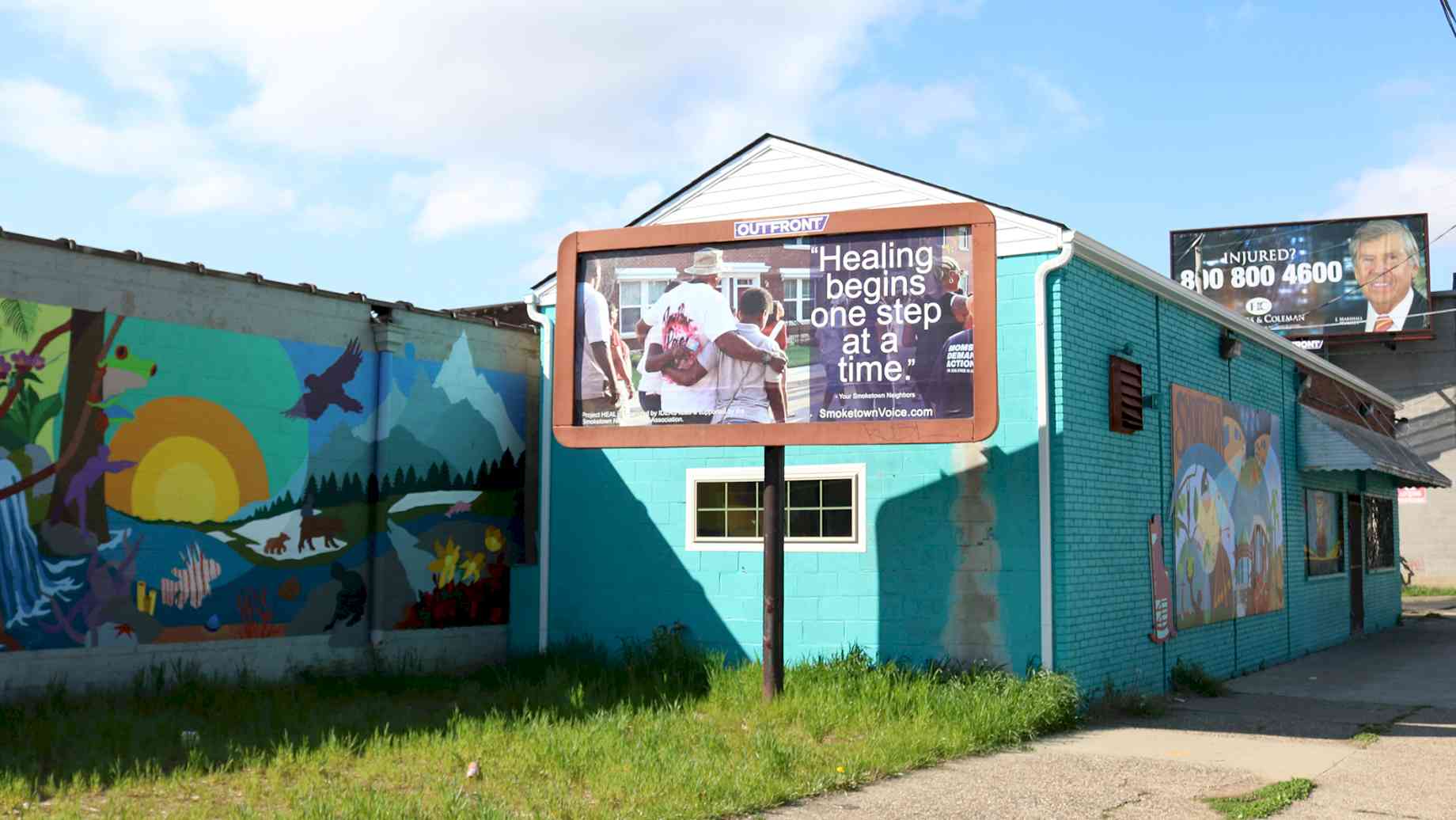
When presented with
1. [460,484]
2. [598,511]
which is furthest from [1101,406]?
[460,484]

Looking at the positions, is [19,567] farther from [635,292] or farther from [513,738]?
[635,292]

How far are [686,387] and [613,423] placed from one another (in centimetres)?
76

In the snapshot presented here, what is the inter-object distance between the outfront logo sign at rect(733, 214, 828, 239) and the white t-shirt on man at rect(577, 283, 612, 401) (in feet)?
4.62

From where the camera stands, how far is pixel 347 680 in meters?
12.9

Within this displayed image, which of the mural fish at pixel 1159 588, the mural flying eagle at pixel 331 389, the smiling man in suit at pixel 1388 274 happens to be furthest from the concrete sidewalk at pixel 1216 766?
the smiling man in suit at pixel 1388 274

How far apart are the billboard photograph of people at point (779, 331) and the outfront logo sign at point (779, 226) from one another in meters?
0.08

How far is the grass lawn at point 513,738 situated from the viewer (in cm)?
803

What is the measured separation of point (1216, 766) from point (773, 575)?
3792mm

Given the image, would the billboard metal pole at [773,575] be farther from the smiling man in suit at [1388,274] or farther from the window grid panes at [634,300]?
the smiling man in suit at [1388,274]

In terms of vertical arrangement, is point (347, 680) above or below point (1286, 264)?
below

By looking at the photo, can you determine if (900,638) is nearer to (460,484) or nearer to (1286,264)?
(460,484)

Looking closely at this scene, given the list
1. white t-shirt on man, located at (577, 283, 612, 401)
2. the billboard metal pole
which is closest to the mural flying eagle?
white t-shirt on man, located at (577, 283, 612, 401)

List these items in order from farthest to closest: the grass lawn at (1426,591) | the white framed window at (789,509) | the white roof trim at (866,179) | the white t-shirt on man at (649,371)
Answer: the grass lawn at (1426,591)
the white framed window at (789,509)
the white roof trim at (866,179)
the white t-shirt on man at (649,371)

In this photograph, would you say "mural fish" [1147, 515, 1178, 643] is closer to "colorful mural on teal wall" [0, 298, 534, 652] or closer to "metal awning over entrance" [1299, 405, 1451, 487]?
"metal awning over entrance" [1299, 405, 1451, 487]
